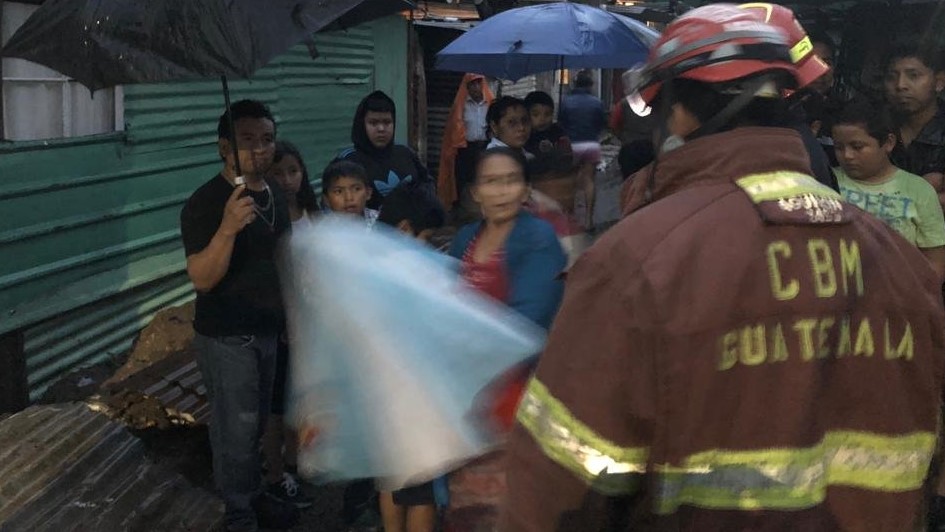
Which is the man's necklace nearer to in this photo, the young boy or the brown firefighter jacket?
the young boy

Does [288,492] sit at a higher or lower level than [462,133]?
lower

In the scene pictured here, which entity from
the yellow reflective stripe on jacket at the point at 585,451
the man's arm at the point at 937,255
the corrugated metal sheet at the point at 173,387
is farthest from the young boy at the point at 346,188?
the yellow reflective stripe on jacket at the point at 585,451

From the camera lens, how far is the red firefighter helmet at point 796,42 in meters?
1.83

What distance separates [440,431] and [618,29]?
193 inches

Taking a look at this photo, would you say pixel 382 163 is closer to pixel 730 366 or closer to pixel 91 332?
pixel 91 332

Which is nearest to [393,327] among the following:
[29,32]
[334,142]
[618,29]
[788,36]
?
[788,36]

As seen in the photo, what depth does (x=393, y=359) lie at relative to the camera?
Result: 254 centimetres

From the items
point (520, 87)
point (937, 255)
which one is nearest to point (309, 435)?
point (937, 255)

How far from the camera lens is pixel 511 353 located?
2523 millimetres

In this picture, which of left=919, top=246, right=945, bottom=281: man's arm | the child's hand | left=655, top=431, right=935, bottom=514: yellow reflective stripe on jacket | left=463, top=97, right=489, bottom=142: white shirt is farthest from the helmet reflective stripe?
left=463, top=97, right=489, bottom=142: white shirt

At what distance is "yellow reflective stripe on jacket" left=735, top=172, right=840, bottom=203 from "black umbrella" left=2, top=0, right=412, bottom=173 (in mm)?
2173

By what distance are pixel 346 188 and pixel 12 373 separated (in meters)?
2.21

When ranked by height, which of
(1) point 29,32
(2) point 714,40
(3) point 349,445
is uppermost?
(1) point 29,32

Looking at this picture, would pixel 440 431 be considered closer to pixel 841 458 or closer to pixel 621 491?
pixel 621 491
